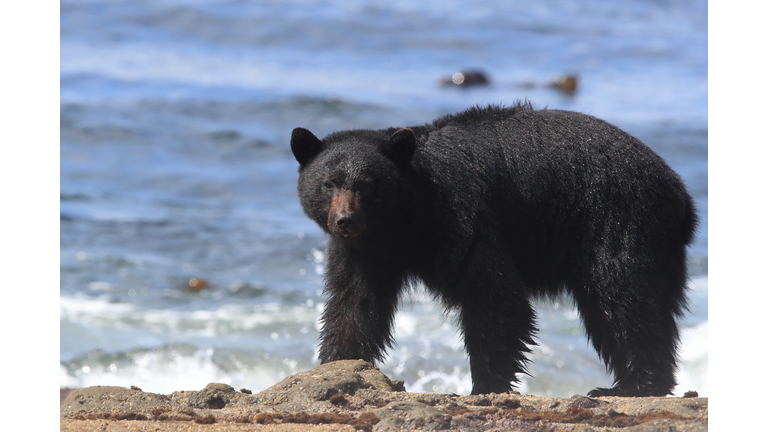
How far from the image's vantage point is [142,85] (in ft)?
72.7

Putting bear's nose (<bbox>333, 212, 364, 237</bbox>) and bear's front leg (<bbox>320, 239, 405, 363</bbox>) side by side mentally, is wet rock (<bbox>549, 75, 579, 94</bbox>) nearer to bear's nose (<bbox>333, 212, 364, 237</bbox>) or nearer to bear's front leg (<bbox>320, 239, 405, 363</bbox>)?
bear's front leg (<bbox>320, 239, 405, 363</bbox>)

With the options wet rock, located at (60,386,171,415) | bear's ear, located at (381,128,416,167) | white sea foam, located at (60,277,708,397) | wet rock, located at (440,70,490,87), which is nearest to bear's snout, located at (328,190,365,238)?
bear's ear, located at (381,128,416,167)

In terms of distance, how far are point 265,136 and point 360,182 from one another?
46.8 ft

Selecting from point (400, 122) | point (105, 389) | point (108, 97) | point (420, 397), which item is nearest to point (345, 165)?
point (420, 397)

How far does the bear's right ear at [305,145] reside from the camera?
5758mm

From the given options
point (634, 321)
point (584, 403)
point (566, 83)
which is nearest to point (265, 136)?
point (566, 83)

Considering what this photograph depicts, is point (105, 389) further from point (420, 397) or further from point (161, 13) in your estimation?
point (161, 13)

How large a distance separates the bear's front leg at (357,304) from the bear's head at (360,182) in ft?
1.14

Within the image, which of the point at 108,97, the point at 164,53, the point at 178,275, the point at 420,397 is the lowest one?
the point at 420,397

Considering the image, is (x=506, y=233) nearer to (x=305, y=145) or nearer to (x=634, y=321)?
(x=634, y=321)

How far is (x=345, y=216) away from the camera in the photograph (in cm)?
527

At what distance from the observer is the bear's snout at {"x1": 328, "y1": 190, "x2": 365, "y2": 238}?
528cm

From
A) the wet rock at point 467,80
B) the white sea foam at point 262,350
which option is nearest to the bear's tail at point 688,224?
the white sea foam at point 262,350
